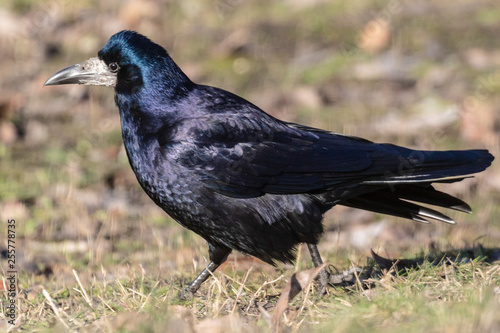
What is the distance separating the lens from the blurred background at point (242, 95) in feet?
17.5

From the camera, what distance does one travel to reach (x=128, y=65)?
406 centimetres

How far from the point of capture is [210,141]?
3.80 m

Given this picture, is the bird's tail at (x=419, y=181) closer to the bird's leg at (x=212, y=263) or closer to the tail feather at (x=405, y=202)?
the tail feather at (x=405, y=202)

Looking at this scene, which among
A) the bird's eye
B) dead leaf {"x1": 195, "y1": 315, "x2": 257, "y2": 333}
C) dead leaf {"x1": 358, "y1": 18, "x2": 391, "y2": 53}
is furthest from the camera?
dead leaf {"x1": 358, "y1": 18, "x2": 391, "y2": 53}

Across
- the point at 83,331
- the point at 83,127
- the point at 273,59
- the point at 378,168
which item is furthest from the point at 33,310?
the point at 273,59

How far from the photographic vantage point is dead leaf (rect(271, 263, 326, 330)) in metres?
3.11

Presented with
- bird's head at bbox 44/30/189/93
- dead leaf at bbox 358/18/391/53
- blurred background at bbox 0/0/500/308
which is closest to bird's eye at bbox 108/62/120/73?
bird's head at bbox 44/30/189/93

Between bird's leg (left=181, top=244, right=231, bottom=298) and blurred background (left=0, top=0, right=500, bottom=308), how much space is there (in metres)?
0.25

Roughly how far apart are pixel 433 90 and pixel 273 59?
2042 mm

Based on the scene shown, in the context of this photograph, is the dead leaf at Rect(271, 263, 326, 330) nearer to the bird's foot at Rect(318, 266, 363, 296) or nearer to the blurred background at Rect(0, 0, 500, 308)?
the bird's foot at Rect(318, 266, 363, 296)

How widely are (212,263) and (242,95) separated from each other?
4.41 metres

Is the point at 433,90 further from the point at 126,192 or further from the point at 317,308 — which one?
the point at 317,308

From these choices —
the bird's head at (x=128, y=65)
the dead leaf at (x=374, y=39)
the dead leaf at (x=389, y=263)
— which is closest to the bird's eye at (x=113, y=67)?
the bird's head at (x=128, y=65)

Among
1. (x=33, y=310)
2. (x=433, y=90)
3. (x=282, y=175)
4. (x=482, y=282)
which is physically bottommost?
(x=33, y=310)
